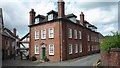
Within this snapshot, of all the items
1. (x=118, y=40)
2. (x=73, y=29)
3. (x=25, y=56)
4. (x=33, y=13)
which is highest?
(x=33, y=13)

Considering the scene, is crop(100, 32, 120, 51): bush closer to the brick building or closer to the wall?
the wall

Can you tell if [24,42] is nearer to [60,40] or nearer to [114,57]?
[60,40]

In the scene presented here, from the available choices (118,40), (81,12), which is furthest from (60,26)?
(118,40)

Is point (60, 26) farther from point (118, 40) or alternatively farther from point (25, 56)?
point (118, 40)

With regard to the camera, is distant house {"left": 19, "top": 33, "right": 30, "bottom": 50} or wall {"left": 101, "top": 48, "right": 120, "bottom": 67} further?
distant house {"left": 19, "top": 33, "right": 30, "bottom": 50}

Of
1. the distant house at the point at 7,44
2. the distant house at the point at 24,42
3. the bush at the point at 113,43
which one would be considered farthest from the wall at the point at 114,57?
the distant house at the point at 24,42

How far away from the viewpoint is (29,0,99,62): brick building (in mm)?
31125

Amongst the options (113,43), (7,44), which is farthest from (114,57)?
(7,44)

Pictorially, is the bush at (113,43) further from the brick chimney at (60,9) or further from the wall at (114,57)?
the brick chimney at (60,9)

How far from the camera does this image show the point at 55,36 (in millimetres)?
31797

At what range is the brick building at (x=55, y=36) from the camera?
3112cm

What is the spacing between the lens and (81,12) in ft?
136

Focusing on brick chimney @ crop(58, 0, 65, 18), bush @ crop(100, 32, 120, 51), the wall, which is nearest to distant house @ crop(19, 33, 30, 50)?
brick chimney @ crop(58, 0, 65, 18)

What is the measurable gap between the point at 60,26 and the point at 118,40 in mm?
20251
